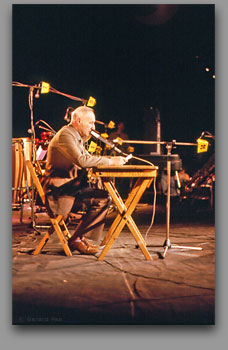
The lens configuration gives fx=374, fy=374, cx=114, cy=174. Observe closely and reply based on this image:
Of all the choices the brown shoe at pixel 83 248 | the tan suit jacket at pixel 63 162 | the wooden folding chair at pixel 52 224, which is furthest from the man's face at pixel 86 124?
the brown shoe at pixel 83 248

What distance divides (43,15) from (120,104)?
20.7 ft

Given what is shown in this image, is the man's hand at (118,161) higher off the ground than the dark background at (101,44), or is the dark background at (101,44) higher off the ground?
the dark background at (101,44)

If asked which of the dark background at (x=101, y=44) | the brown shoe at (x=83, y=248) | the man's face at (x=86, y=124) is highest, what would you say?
the dark background at (x=101, y=44)

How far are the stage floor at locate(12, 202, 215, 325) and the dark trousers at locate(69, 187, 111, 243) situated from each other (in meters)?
0.24

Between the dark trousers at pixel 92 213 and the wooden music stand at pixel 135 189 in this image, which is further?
the dark trousers at pixel 92 213

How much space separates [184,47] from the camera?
12.7 ft

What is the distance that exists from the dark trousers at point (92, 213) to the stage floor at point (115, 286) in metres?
0.24

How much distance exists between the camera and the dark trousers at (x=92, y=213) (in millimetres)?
3480

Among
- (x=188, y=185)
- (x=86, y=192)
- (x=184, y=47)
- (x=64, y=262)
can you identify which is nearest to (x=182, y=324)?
(x=64, y=262)

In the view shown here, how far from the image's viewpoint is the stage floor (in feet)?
7.55

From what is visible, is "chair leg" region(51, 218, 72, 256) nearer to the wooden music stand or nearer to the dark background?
the wooden music stand

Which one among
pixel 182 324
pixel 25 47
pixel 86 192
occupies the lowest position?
pixel 182 324

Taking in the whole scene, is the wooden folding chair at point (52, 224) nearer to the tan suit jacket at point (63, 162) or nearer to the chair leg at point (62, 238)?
the chair leg at point (62, 238)
